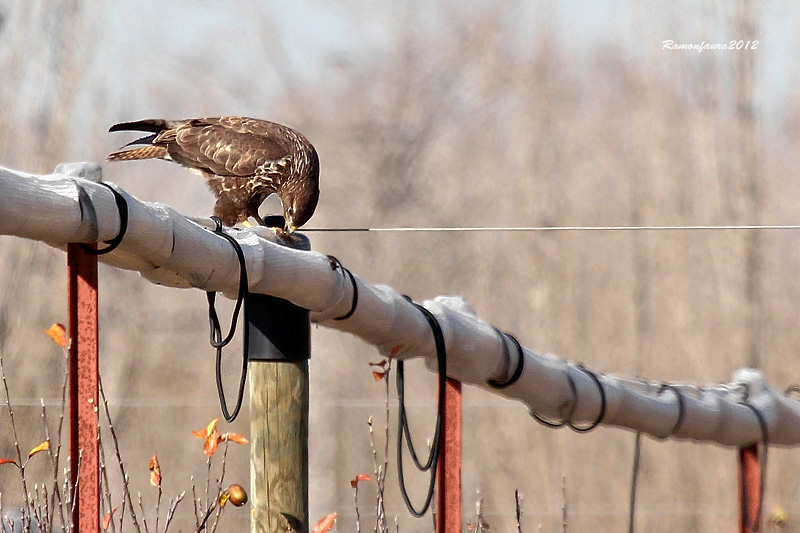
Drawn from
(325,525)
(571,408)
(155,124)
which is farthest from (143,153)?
(325,525)

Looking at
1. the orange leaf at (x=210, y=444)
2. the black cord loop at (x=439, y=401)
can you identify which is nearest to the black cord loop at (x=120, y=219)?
the orange leaf at (x=210, y=444)

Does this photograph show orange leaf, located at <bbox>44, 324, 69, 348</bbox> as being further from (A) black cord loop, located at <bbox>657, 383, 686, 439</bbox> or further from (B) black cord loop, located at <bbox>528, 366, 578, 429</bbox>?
(A) black cord loop, located at <bbox>657, 383, 686, 439</bbox>

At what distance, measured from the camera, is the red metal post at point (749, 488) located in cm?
405

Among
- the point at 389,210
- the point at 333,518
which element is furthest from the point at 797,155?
the point at 333,518

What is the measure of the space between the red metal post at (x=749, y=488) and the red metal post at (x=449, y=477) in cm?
148

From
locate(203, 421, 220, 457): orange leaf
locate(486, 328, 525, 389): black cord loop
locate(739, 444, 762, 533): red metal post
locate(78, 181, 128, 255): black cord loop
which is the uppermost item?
locate(78, 181, 128, 255): black cord loop

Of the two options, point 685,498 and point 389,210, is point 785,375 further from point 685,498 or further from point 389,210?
point 389,210

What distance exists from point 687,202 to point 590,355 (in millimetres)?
1806

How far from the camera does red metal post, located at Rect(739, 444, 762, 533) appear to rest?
405 centimetres

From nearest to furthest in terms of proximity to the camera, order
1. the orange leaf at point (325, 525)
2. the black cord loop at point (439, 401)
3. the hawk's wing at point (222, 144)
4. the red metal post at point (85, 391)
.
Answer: the red metal post at point (85, 391), the orange leaf at point (325, 525), the black cord loop at point (439, 401), the hawk's wing at point (222, 144)

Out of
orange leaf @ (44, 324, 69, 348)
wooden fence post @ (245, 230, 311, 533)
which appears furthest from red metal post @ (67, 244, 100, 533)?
wooden fence post @ (245, 230, 311, 533)

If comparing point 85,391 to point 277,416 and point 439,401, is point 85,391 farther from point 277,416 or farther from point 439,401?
point 439,401

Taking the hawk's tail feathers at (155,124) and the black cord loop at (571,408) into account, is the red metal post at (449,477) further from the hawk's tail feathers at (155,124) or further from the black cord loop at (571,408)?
the hawk's tail feathers at (155,124)

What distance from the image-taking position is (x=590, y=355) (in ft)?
43.3
